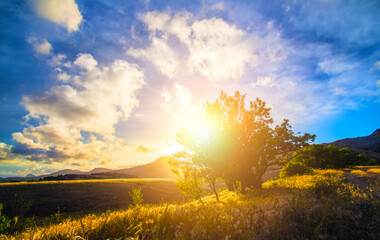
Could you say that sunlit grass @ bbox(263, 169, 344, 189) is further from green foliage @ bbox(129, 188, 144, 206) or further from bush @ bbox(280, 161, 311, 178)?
green foliage @ bbox(129, 188, 144, 206)

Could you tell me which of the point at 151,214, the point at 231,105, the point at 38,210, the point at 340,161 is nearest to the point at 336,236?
the point at 151,214

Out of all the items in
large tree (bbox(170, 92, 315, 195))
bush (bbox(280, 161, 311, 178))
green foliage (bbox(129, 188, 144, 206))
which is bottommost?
green foliage (bbox(129, 188, 144, 206))

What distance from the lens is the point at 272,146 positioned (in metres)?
12.5

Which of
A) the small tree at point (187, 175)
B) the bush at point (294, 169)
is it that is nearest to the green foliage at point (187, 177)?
the small tree at point (187, 175)

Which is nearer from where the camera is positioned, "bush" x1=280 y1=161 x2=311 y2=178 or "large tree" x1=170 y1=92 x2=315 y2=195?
"large tree" x1=170 y1=92 x2=315 y2=195

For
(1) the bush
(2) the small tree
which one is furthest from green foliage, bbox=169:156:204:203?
(1) the bush

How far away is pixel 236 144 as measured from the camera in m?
11.9

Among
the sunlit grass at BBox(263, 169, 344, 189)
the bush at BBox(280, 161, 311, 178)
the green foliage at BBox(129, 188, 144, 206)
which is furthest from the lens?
the bush at BBox(280, 161, 311, 178)

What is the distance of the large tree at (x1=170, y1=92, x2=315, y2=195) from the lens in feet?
38.3

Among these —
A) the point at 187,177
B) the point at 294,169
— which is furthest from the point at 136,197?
the point at 294,169

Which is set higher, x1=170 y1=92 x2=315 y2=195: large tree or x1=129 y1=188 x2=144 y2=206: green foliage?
x1=170 y1=92 x2=315 y2=195: large tree

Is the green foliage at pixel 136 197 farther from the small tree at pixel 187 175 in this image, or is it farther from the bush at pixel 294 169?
the bush at pixel 294 169

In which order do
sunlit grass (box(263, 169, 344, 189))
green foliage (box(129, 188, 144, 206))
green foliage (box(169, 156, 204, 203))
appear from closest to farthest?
sunlit grass (box(263, 169, 344, 189))
green foliage (box(169, 156, 204, 203))
green foliage (box(129, 188, 144, 206))

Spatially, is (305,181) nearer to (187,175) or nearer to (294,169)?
(187,175)
